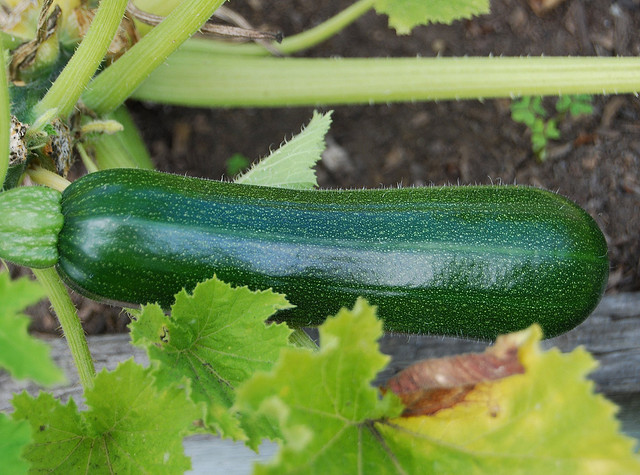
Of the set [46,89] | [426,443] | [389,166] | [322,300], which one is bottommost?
[426,443]

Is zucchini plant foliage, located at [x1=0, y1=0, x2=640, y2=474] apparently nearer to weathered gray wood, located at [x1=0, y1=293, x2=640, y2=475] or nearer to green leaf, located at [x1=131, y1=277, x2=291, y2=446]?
green leaf, located at [x1=131, y1=277, x2=291, y2=446]

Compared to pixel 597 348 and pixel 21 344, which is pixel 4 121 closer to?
pixel 21 344

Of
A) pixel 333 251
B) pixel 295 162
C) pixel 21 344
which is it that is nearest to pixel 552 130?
pixel 295 162

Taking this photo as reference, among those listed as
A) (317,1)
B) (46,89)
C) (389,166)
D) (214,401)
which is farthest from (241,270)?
(317,1)

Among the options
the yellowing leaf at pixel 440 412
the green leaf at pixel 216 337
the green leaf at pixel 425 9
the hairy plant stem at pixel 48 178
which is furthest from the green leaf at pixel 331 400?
the green leaf at pixel 425 9

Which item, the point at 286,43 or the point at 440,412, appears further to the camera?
the point at 286,43

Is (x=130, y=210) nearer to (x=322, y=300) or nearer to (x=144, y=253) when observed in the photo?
(x=144, y=253)
